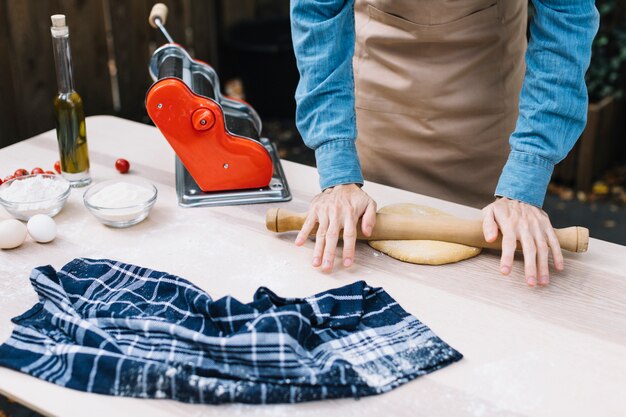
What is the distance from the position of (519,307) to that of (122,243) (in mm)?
806

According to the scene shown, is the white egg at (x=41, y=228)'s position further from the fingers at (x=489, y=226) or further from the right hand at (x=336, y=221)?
the fingers at (x=489, y=226)

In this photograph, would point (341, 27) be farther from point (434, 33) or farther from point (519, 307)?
point (519, 307)

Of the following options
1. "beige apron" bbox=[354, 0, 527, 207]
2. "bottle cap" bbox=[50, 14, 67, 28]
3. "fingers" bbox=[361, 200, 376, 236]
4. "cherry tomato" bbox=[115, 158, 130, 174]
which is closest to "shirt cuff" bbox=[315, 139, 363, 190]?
"fingers" bbox=[361, 200, 376, 236]

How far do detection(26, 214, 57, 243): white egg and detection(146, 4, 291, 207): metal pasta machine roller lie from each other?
0.99 ft

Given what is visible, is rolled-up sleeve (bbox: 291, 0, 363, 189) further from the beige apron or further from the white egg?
the white egg

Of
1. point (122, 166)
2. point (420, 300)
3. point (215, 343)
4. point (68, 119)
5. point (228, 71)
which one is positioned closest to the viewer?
point (215, 343)

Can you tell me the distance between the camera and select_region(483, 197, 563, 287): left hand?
1332 millimetres

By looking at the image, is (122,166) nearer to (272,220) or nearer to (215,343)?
(272,220)

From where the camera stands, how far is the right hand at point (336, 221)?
1.40 m

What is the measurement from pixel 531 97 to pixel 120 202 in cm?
91

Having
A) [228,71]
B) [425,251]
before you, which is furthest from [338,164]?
[228,71]

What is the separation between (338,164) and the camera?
156 centimetres

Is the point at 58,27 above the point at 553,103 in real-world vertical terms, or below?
above

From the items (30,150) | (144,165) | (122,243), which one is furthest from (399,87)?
(30,150)
